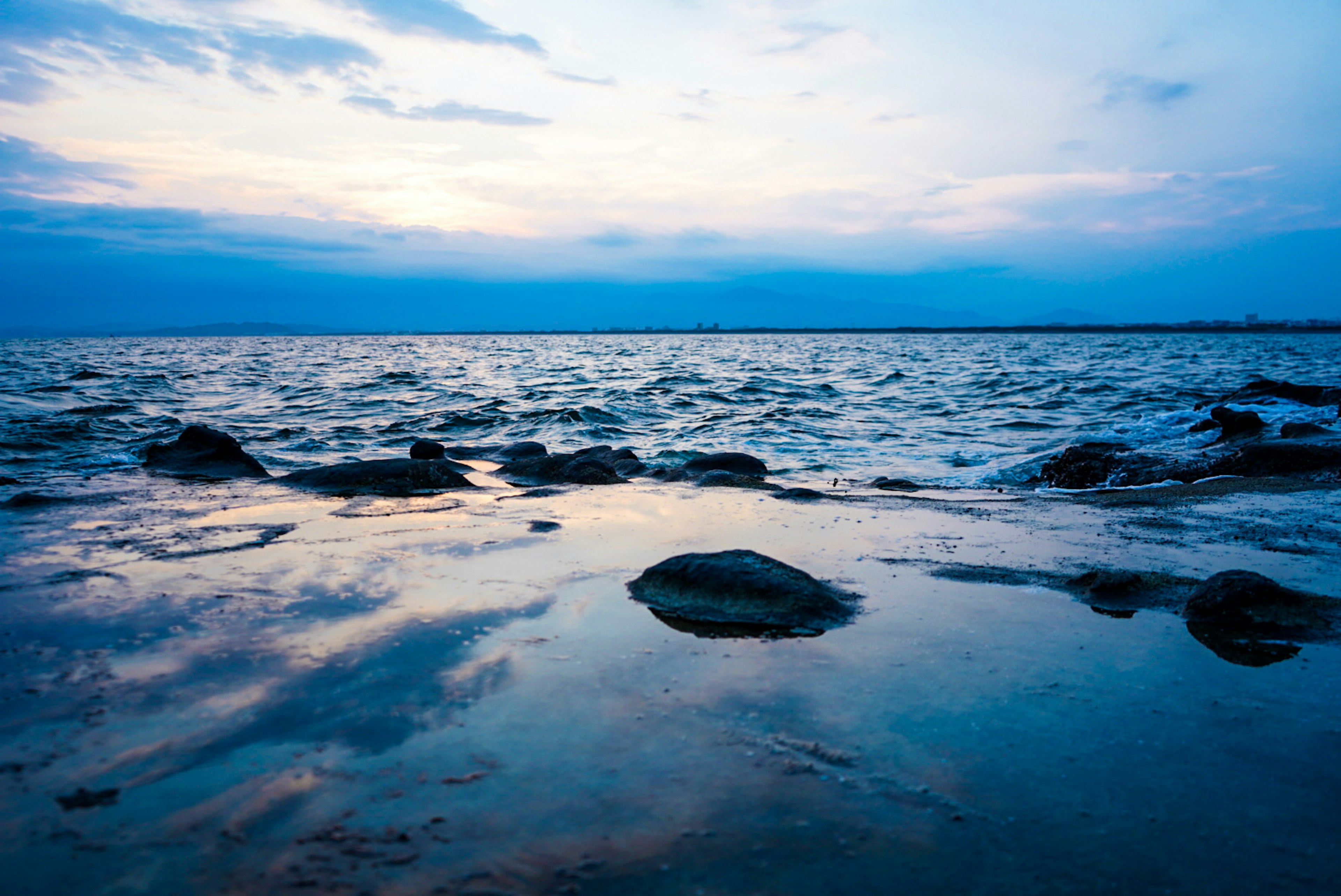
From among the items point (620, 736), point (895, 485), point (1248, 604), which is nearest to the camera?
point (620, 736)

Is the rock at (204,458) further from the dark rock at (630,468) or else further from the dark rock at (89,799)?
the dark rock at (89,799)

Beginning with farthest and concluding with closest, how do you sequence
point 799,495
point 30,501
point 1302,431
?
point 1302,431, point 799,495, point 30,501

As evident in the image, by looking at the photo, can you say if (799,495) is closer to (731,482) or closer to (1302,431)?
(731,482)

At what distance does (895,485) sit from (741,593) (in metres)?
4.86

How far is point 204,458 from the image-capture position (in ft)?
27.9

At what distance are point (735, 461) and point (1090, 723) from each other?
20.8 feet

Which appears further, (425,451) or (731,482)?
(425,451)

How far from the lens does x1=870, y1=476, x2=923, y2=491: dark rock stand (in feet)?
26.1

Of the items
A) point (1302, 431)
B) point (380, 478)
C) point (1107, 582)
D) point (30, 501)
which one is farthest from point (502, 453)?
point (1302, 431)

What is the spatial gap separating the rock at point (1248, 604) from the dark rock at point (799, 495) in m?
3.65

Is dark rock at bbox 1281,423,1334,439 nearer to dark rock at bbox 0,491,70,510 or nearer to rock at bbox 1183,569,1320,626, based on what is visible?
rock at bbox 1183,569,1320,626

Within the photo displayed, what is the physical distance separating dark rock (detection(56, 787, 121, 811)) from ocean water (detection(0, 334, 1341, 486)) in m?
7.75

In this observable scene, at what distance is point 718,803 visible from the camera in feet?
6.89

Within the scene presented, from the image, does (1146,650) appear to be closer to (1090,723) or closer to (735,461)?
(1090,723)
